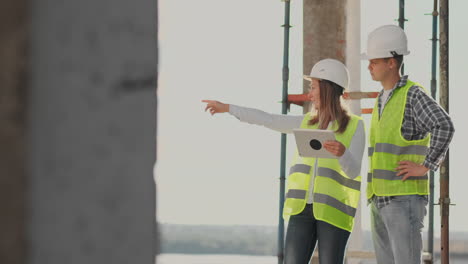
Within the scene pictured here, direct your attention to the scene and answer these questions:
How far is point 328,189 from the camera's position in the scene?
4793mm

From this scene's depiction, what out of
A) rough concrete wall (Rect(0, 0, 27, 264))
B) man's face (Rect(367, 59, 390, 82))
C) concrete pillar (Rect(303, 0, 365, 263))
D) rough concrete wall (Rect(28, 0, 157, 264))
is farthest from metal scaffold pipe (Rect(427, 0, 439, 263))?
rough concrete wall (Rect(0, 0, 27, 264))

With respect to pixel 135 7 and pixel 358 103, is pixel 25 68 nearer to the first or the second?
pixel 135 7

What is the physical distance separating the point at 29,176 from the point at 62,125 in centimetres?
8

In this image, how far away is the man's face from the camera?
193 inches

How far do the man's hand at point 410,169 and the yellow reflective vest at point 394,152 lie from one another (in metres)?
0.04

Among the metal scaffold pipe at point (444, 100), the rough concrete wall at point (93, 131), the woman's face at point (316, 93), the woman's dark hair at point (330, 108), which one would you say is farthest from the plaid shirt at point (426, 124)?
the rough concrete wall at point (93, 131)

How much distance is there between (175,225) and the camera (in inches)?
2286

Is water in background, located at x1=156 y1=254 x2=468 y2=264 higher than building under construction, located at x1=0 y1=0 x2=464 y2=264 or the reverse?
the reverse

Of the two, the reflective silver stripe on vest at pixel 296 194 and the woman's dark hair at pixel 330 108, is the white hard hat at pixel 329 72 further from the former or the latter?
the reflective silver stripe on vest at pixel 296 194

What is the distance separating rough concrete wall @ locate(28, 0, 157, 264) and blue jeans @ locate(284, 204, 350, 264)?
378cm

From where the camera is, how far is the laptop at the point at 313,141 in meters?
4.45

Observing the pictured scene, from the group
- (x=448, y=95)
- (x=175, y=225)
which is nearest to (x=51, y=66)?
(x=448, y=95)

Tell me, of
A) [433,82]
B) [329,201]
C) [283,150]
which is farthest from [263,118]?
[433,82]

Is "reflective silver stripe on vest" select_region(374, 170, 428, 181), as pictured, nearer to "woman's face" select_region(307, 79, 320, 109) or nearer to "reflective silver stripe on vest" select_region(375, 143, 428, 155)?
"reflective silver stripe on vest" select_region(375, 143, 428, 155)
